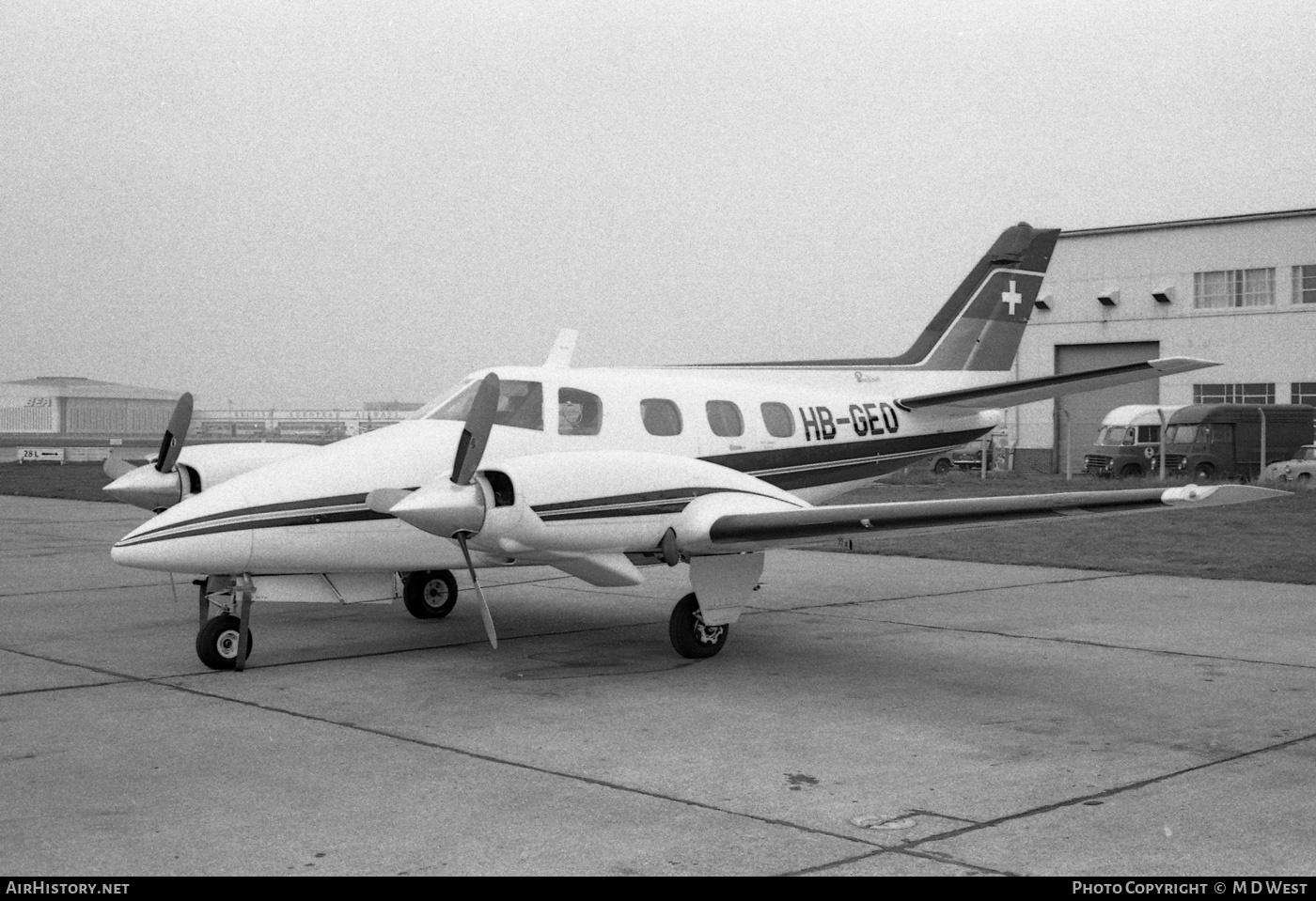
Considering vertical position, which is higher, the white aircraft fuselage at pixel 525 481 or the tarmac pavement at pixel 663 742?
the white aircraft fuselage at pixel 525 481

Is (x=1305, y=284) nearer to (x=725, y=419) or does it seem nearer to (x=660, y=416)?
(x=725, y=419)

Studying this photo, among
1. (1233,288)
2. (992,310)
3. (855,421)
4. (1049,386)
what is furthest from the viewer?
(1233,288)

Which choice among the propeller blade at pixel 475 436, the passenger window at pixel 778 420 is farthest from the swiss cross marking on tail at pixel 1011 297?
the propeller blade at pixel 475 436

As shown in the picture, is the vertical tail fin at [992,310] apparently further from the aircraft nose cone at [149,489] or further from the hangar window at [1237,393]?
the hangar window at [1237,393]

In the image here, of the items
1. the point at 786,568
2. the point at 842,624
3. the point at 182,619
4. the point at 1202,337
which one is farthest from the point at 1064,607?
the point at 1202,337

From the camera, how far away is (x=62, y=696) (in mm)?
8570

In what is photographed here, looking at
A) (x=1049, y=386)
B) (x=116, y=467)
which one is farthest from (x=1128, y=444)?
(x=116, y=467)

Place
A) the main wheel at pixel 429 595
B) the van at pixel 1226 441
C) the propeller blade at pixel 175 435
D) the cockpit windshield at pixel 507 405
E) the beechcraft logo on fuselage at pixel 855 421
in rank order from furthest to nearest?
1. the van at pixel 1226 441
2. the beechcraft logo on fuselage at pixel 855 421
3. the main wheel at pixel 429 595
4. the propeller blade at pixel 175 435
5. the cockpit windshield at pixel 507 405

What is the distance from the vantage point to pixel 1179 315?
4844 centimetres

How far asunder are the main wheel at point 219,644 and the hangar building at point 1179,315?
36.7m

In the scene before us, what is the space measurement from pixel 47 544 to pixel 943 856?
18.2m

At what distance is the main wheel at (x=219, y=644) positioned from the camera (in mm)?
9438

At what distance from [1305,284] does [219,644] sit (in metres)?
45.1

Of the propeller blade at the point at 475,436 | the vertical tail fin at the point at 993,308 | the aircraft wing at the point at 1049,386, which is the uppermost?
the vertical tail fin at the point at 993,308
